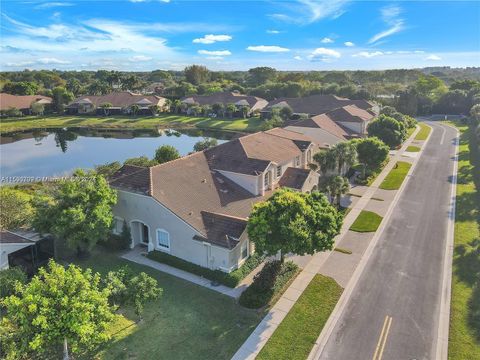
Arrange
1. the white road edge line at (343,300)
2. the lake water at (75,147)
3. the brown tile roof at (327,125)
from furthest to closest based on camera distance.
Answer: the lake water at (75,147), the brown tile roof at (327,125), the white road edge line at (343,300)

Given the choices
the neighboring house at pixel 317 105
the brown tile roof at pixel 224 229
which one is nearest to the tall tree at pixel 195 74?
the neighboring house at pixel 317 105

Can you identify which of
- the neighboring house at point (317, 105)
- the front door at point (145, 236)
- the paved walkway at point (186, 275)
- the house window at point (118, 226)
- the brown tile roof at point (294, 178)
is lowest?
the paved walkway at point (186, 275)

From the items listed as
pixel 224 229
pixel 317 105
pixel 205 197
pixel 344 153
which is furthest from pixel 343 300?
pixel 317 105

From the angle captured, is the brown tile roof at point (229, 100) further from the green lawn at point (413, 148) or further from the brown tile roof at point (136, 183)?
the brown tile roof at point (136, 183)

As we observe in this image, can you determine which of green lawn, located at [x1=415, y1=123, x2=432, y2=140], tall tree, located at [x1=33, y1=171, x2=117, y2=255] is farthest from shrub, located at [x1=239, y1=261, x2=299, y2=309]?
green lawn, located at [x1=415, y1=123, x2=432, y2=140]

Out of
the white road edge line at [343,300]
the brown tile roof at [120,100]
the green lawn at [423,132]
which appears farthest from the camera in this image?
the brown tile roof at [120,100]

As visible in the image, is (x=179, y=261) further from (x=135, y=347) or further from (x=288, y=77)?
(x=288, y=77)
